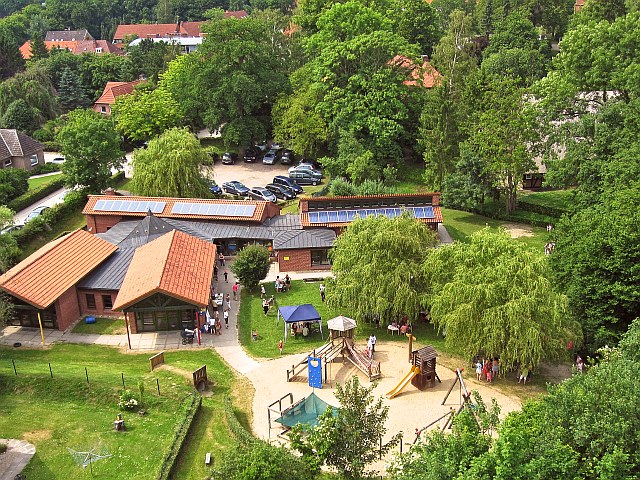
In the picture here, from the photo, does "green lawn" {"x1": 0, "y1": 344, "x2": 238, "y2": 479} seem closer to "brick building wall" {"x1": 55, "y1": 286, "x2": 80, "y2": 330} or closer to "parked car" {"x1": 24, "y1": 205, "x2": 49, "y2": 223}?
"brick building wall" {"x1": 55, "y1": 286, "x2": 80, "y2": 330}

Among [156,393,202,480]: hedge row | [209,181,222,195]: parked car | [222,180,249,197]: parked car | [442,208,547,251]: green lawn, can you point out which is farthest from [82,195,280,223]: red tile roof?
[156,393,202,480]: hedge row

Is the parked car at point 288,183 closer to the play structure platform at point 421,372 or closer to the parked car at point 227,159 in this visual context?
the parked car at point 227,159

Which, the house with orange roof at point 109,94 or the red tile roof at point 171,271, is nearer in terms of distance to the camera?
the red tile roof at point 171,271

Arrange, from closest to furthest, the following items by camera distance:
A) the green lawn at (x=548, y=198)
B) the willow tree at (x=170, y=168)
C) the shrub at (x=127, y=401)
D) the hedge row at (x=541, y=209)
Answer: the shrub at (x=127, y=401)
the hedge row at (x=541, y=209)
the willow tree at (x=170, y=168)
the green lawn at (x=548, y=198)

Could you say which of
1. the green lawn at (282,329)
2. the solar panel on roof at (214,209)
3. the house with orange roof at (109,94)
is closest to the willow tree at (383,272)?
the green lawn at (282,329)

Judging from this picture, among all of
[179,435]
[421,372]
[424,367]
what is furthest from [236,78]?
[179,435]

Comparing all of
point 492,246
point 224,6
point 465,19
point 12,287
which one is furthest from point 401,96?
point 224,6
